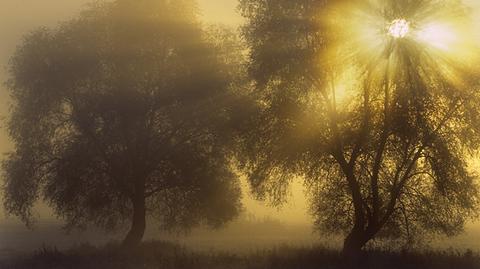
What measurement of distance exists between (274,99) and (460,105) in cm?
873

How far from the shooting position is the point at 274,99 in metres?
30.4

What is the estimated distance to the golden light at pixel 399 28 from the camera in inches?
1134

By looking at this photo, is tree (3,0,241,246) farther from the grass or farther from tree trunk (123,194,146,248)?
the grass

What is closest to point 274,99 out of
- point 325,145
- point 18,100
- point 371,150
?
point 325,145

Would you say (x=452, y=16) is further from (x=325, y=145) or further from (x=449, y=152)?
(x=325, y=145)

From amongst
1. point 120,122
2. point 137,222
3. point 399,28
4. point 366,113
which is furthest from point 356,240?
point 120,122

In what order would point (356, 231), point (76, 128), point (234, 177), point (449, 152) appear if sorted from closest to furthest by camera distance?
point (449, 152) < point (356, 231) < point (76, 128) < point (234, 177)

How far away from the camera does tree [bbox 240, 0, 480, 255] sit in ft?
93.1

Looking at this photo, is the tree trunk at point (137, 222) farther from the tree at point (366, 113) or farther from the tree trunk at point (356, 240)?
the tree trunk at point (356, 240)

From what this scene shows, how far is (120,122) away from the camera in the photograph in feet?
115

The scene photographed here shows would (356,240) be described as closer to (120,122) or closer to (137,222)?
(137,222)

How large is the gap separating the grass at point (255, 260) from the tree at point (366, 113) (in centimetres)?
173

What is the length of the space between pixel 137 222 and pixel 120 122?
6012 mm

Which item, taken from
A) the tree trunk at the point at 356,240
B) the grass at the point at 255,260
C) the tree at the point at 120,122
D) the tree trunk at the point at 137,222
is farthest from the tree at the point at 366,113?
the tree trunk at the point at 137,222
